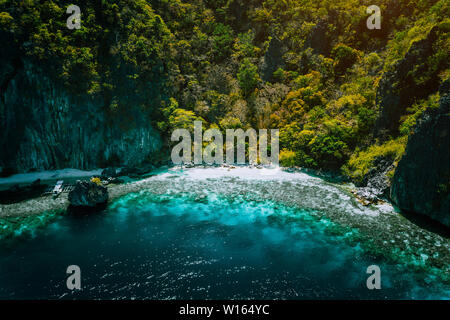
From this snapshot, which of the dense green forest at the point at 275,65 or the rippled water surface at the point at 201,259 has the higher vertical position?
the dense green forest at the point at 275,65

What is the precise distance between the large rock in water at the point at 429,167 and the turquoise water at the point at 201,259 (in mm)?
5673

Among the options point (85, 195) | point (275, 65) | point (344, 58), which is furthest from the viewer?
point (275, 65)

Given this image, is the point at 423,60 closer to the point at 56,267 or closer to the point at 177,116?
the point at 177,116

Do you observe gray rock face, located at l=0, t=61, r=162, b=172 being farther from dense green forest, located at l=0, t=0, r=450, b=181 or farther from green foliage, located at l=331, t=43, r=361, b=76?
green foliage, located at l=331, t=43, r=361, b=76

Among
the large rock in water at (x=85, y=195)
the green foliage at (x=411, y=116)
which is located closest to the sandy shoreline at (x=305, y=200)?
the large rock in water at (x=85, y=195)

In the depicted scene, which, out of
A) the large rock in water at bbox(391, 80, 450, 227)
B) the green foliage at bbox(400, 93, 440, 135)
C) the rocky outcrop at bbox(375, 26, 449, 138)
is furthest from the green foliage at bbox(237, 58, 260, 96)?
the large rock in water at bbox(391, 80, 450, 227)

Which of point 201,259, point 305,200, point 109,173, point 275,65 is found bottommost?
point 201,259

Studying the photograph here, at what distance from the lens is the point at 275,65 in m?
39.9

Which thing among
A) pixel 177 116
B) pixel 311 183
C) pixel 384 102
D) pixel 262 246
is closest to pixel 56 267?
pixel 262 246

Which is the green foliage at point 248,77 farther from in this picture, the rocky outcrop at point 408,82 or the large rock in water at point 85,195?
the large rock in water at point 85,195

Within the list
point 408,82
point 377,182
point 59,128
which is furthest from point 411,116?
point 59,128

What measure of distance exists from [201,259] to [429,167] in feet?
52.0

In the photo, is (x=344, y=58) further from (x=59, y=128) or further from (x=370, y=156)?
(x=59, y=128)

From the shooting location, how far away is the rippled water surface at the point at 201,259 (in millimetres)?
9438
